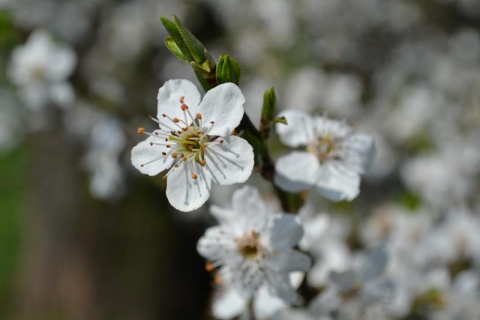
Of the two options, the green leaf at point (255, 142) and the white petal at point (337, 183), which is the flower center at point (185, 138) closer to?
the green leaf at point (255, 142)

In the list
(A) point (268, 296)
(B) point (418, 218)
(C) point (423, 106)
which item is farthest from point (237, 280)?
(C) point (423, 106)

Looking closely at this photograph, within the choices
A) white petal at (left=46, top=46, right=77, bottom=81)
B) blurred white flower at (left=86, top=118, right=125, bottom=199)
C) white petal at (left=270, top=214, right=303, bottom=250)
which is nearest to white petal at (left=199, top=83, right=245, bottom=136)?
white petal at (left=270, top=214, right=303, bottom=250)

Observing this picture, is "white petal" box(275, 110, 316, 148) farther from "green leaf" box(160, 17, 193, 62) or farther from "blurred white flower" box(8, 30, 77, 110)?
"blurred white flower" box(8, 30, 77, 110)

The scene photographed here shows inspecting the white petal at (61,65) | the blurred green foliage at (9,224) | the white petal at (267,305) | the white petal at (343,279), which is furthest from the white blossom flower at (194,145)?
the blurred green foliage at (9,224)

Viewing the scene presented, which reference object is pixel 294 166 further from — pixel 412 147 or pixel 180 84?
pixel 412 147

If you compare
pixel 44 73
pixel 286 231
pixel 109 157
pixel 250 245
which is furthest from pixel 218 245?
pixel 44 73

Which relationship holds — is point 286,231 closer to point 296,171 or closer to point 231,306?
point 296,171
